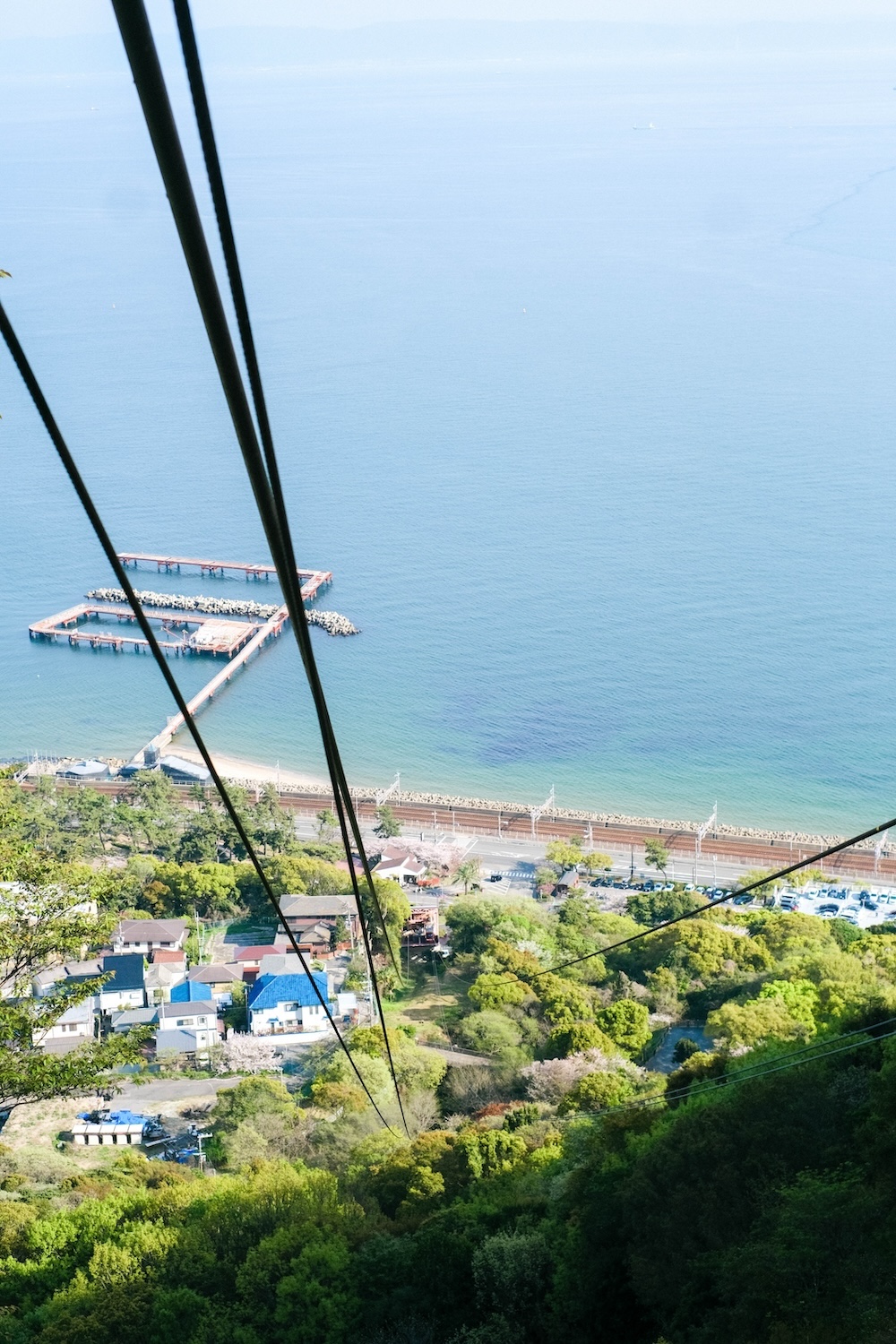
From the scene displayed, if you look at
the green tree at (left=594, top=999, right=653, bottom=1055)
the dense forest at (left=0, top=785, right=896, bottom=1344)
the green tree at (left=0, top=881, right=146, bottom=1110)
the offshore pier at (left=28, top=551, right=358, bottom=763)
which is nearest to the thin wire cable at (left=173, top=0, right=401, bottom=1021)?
the green tree at (left=0, top=881, right=146, bottom=1110)

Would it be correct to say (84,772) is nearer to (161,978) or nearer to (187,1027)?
(161,978)

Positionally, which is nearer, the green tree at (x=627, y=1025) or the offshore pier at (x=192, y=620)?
the green tree at (x=627, y=1025)

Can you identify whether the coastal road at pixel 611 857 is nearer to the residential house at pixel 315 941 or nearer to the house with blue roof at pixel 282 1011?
the residential house at pixel 315 941

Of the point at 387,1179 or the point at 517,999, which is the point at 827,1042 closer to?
the point at 387,1179

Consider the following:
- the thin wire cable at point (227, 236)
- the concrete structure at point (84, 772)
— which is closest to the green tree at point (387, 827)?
the concrete structure at point (84, 772)

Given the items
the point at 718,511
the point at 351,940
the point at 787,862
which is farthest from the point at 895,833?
the point at 718,511

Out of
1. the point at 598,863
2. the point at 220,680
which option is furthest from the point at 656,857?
the point at 220,680
